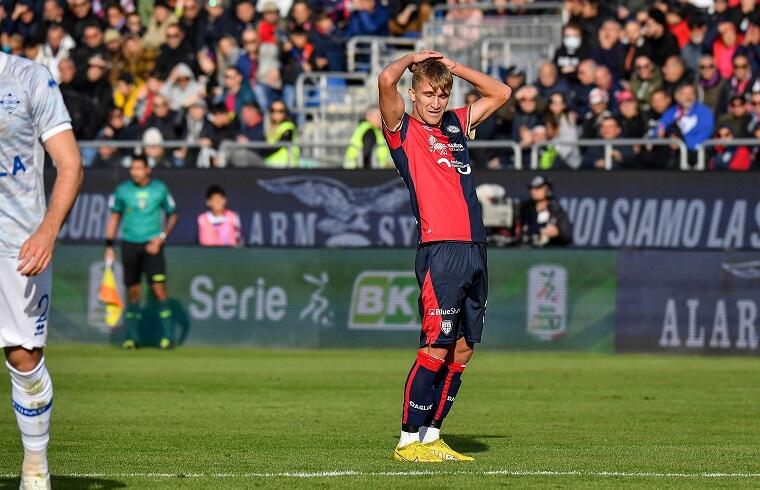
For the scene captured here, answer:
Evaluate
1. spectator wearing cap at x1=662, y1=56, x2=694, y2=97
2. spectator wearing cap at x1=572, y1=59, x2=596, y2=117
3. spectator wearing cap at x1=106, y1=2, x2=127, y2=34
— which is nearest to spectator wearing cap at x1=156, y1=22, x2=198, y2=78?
spectator wearing cap at x1=106, y1=2, x2=127, y2=34

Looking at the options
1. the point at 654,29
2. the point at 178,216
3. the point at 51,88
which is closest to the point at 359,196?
the point at 178,216

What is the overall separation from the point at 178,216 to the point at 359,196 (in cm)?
308

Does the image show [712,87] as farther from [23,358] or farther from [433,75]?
[23,358]

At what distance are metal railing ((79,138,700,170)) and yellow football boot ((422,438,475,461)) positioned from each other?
1256 cm

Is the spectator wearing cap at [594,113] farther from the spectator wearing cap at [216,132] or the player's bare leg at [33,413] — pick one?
the player's bare leg at [33,413]

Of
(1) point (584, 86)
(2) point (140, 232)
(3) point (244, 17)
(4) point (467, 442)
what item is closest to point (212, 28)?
(3) point (244, 17)

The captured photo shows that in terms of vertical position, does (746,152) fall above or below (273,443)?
above

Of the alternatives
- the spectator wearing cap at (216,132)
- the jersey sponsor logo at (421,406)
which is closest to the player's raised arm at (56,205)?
the jersey sponsor logo at (421,406)

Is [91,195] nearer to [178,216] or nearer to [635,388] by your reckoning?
[178,216]

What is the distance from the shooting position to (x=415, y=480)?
8.80m

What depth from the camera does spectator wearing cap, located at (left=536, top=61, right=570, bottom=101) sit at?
23906mm

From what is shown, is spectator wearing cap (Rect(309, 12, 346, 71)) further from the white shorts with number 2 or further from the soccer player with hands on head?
the white shorts with number 2

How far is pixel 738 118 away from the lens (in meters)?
22.2

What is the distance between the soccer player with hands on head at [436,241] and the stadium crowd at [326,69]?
1283cm
